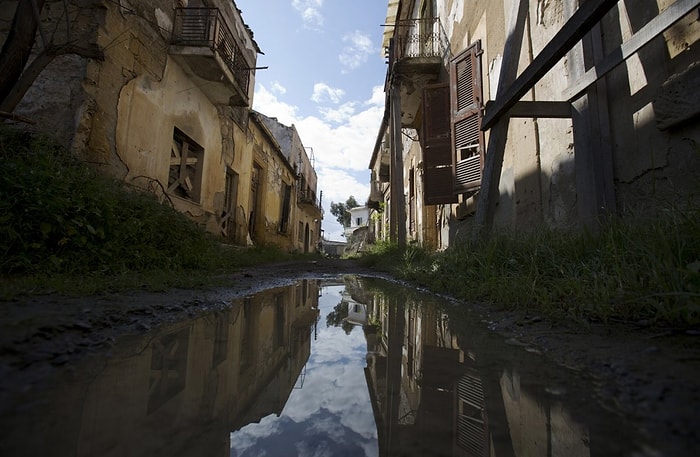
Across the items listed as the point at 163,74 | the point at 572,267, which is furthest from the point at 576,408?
the point at 163,74

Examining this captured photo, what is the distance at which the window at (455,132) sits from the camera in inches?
215

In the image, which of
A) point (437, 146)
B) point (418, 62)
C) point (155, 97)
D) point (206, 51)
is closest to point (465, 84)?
point (437, 146)

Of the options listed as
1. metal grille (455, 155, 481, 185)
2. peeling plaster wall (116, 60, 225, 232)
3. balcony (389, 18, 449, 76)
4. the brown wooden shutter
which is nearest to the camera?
peeling plaster wall (116, 60, 225, 232)

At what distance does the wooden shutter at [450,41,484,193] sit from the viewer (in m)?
5.39

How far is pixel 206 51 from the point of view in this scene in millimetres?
6074

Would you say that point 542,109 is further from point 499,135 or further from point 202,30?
point 202,30

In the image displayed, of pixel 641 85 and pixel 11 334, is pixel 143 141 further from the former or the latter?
pixel 641 85

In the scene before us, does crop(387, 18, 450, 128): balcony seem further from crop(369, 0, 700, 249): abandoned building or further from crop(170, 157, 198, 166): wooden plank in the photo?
crop(170, 157, 198, 166): wooden plank

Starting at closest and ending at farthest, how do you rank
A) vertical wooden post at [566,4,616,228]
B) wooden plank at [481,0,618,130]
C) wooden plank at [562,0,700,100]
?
wooden plank at [562,0,700,100] → wooden plank at [481,0,618,130] → vertical wooden post at [566,4,616,228]

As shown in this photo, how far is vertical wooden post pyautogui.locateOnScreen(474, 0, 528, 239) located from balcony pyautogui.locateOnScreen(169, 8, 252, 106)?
5085 millimetres

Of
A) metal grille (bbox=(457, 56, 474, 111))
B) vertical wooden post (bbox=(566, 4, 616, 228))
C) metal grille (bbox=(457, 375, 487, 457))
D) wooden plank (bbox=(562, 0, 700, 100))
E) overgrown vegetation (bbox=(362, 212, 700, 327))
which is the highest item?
metal grille (bbox=(457, 56, 474, 111))

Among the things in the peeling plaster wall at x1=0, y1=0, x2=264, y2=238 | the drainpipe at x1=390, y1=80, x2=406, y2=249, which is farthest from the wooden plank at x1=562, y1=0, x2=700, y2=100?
the peeling plaster wall at x1=0, y1=0, x2=264, y2=238

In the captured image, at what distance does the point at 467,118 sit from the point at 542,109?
8.48 ft

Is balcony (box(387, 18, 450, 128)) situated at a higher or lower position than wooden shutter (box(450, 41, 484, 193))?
higher
